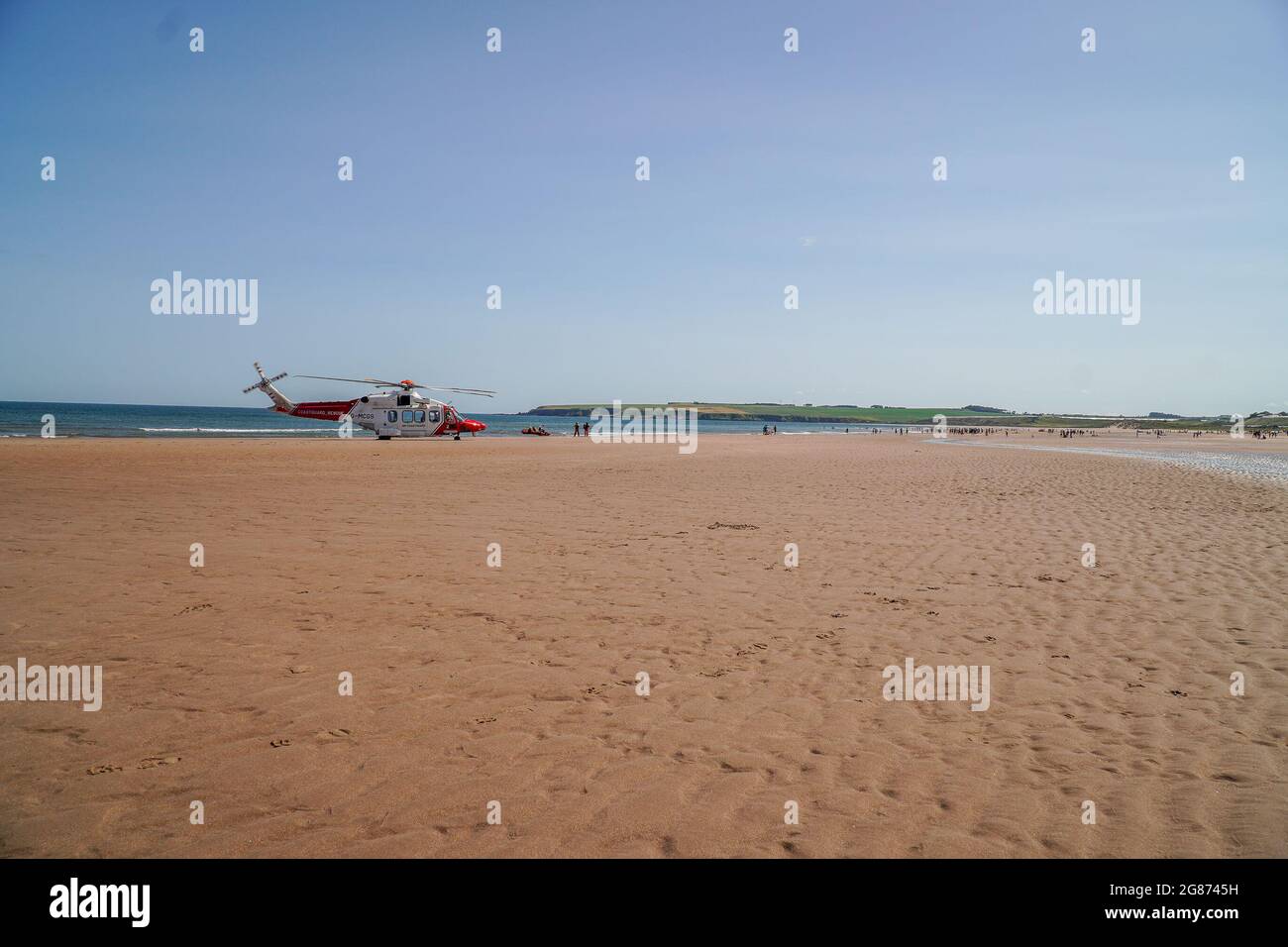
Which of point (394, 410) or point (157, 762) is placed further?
point (394, 410)

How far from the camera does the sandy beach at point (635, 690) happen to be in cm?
433

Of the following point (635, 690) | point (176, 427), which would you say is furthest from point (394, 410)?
point (635, 690)

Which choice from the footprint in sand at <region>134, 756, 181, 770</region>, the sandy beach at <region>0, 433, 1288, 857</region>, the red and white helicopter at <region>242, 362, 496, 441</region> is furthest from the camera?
the red and white helicopter at <region>242, 362, 496, 441</region>

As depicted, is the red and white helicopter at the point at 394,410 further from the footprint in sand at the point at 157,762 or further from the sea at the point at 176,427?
the footprint in sand at the point at 157,762

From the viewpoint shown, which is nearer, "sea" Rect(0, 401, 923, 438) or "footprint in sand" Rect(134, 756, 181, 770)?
"footprint in sand" Rect(134, 756, 181, 770)

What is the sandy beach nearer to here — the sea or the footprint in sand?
the footprint in sand

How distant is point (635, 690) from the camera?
636cm

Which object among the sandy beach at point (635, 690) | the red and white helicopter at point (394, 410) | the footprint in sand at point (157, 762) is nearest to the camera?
the sandy beach at point (635, 690)

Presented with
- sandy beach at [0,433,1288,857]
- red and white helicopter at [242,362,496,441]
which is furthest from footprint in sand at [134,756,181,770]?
red and white helicopter at [242,362,496,441]

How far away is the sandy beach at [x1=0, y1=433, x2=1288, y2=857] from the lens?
171 inches

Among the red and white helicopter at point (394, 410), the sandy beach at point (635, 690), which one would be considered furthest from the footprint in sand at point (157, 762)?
the red and white helicopter at point (394, 410)

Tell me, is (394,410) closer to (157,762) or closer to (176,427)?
(176,427)

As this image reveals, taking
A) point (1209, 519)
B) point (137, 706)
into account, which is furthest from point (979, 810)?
A: point (1209, 519)
